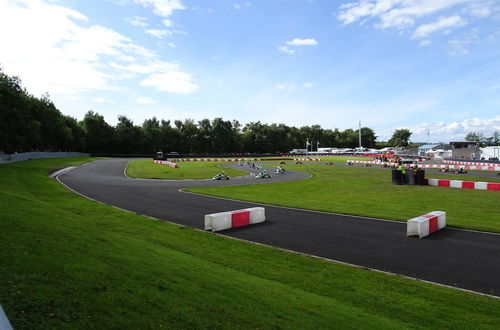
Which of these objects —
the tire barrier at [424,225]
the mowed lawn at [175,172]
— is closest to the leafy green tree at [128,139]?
the mowed lawn at [175,172]

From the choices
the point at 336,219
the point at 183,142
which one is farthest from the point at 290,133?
the point at 336,219

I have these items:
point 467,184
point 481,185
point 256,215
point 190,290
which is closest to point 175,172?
point 256,215

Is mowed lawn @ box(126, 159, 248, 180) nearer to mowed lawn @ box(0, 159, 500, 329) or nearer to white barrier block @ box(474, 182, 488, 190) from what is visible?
white barrier block @ box(474, 182, 488, 190)

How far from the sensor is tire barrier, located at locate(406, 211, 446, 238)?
13.6m

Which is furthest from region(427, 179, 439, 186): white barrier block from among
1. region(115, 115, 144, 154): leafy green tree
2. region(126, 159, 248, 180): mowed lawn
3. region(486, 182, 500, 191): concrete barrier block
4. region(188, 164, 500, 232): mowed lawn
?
region(115, 115, 144, 154): leafy green tree

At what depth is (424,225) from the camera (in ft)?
45.1

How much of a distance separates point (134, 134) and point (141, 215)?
363ft

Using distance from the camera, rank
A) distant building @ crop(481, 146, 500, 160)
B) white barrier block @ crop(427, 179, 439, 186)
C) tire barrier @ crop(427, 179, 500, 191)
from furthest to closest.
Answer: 1. distant building @ crop(481, 146, 500, 160)
2. white barrier block @ crop(427, 179, 439, 186)
3. tire barrier @ crop(427, 179, 500, 191)

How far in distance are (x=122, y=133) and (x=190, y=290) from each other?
121 meters

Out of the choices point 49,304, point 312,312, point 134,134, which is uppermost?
point 134,134

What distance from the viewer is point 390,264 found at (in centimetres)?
1056

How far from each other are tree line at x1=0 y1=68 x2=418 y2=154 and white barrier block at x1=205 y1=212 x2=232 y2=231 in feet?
184

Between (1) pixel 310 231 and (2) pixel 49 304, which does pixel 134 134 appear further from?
(2) pixel 49 304

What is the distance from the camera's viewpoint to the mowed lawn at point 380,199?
57.7ft
